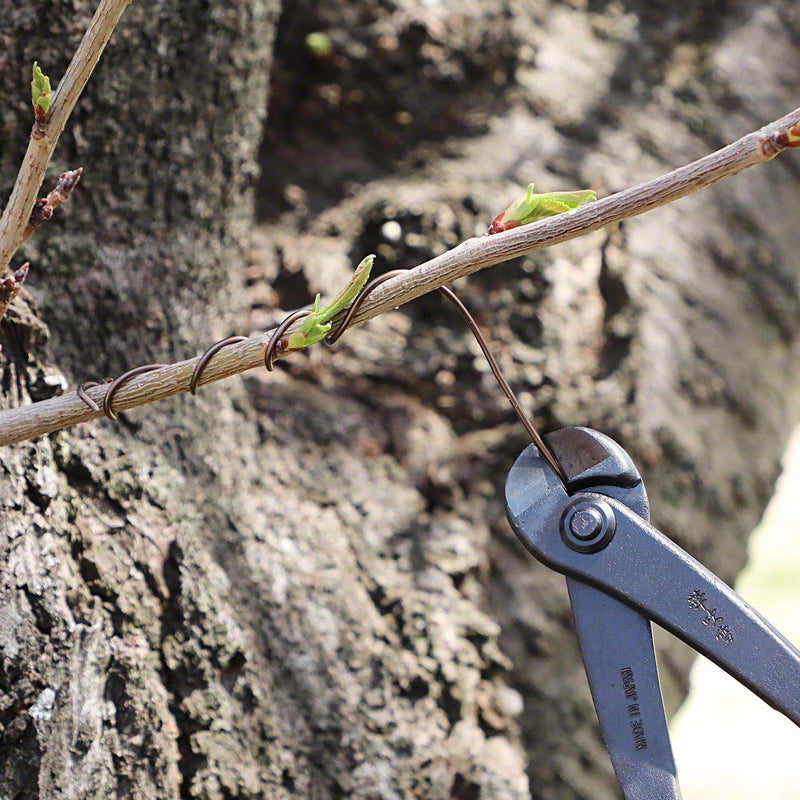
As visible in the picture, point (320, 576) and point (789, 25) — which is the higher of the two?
point (789, 25)

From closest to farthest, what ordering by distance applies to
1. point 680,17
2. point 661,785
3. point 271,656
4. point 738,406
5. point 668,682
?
point 661,785 → point 271,656 → point 668,682 → point 738,406 → point 680,17

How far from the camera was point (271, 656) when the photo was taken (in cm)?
88

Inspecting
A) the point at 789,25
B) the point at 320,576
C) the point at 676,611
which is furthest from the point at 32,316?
the point at 789,25

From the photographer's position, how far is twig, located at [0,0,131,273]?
54cm

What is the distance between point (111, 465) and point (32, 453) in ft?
0.31

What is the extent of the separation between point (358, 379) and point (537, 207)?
578 millimetres

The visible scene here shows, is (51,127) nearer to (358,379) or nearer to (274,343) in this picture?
(274,343)

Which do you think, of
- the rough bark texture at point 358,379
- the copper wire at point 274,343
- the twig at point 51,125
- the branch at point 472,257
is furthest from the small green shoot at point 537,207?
the rough bark texture at point 358,379

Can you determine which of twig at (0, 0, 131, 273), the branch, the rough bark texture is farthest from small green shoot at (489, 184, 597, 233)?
the rough bark texture

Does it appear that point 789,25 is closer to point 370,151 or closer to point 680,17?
point 680,17

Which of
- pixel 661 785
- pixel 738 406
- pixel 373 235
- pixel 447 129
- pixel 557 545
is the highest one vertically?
pixel 447 129

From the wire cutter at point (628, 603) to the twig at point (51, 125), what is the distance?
0.43 m

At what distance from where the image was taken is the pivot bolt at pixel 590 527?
→ 2.21ft

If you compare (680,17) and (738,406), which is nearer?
(738,406)
